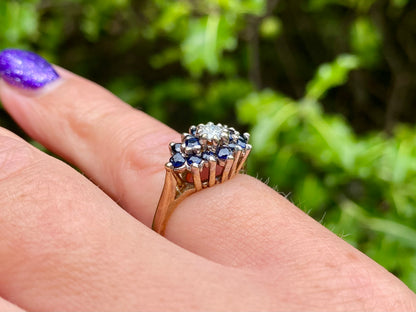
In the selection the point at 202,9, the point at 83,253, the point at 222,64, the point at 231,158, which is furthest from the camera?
the point at 222,64

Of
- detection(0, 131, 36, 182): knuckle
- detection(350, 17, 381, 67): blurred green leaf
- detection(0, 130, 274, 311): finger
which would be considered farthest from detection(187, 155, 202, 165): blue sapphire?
detection(350, 17, 381, 67): blurred green leaf

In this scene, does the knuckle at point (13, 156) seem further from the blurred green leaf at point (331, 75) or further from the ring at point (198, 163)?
the blurred green leaf at point (331, 75)

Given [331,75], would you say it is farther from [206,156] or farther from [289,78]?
[289,78]

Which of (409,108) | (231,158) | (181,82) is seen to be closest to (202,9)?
(181,82)

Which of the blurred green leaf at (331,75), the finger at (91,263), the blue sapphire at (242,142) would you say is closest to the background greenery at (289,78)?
the blurred green leaf at (331,75)

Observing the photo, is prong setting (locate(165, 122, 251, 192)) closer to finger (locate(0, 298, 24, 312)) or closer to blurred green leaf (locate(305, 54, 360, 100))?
finger (locate(0, 298, 24, 312))

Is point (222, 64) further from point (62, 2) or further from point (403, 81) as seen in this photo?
point (403, 81)
